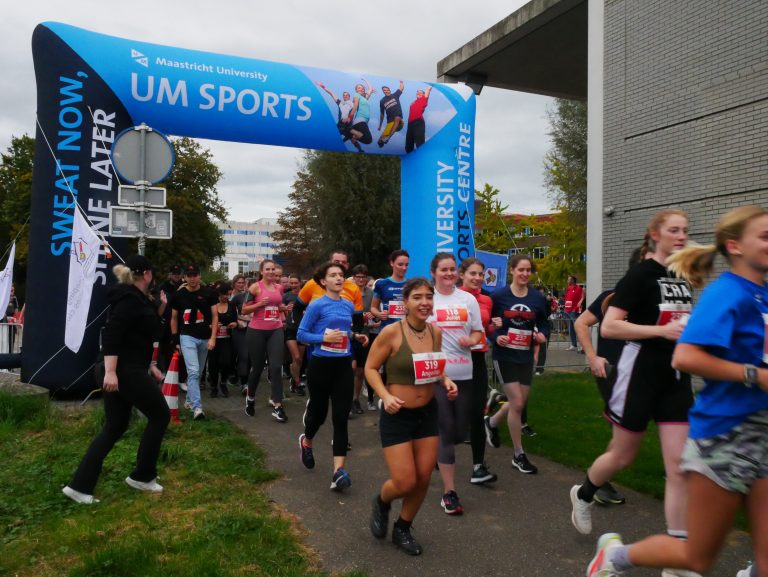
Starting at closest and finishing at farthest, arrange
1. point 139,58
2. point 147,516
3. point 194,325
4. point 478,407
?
point 147,516 < point 478,407 < point 194,325 < point 139,58

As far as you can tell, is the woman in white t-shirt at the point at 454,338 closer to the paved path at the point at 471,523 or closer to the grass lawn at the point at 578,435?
the paved path at the point at 471,523

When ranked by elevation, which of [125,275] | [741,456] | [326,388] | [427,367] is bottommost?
[326,388]

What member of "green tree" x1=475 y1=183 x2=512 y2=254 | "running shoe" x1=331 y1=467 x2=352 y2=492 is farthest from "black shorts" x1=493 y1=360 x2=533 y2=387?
"green tree" x1=475 y1=183 x2=512 y2=254

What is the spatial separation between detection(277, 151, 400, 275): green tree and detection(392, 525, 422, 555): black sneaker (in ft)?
93.4

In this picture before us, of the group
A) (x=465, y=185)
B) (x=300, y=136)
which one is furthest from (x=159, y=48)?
(x=465, y=185)

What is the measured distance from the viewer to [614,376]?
3.77 m

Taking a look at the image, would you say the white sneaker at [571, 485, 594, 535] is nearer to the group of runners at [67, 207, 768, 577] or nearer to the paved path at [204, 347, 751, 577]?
the group of runners at [67, 207, 768, 577]

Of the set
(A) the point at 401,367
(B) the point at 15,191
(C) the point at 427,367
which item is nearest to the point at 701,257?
(C) the point at 427,367

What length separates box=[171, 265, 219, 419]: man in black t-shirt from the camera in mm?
7855

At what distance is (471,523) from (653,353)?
6.00 ft

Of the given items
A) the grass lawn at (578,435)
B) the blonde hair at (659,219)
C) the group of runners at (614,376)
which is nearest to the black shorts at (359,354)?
the group of runners at (614,376)

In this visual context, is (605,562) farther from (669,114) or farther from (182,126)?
(669,114)

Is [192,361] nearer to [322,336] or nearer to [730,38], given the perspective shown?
[322,336]

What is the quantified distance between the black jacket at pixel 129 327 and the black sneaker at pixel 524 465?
3.39 metres
